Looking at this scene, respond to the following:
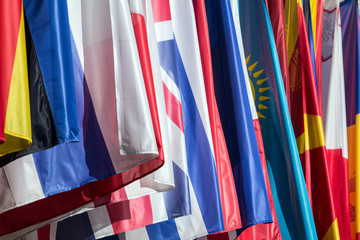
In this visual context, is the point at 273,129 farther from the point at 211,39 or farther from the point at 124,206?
the point at 124,206

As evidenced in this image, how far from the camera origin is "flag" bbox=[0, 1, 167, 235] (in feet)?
2.38

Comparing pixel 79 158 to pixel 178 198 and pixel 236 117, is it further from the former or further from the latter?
pixel 236 117

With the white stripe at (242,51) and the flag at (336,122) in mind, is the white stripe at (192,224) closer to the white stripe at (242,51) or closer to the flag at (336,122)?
the white stripe at (242,51)

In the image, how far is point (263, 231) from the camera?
3.58 feet

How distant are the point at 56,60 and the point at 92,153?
0.15 meters

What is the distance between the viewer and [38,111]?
27.0 inches

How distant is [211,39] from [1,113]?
0.64m

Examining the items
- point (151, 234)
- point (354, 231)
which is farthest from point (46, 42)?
point (354, 231)

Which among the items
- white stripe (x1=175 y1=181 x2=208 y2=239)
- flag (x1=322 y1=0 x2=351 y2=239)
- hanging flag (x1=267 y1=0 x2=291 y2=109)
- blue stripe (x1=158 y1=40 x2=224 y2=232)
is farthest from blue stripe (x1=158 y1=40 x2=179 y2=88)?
flag (x1=322 y1=0 x2=351 y2=239)

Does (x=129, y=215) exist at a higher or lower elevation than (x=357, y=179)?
higher

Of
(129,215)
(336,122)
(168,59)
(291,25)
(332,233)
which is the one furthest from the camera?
(336,122)

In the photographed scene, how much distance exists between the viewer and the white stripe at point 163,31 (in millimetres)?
989

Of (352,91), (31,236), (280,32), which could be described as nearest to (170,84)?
(31,236)

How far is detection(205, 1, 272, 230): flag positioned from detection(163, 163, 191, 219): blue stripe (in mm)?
181
